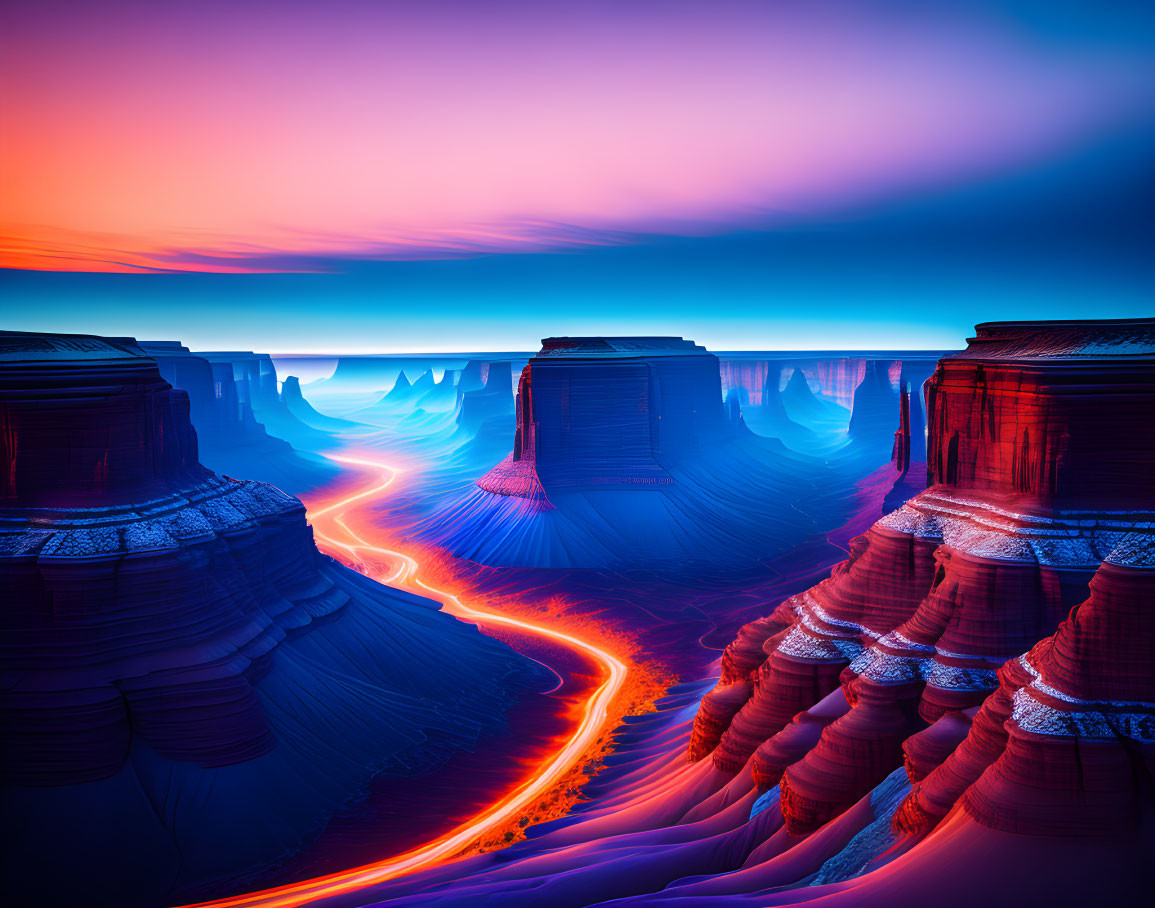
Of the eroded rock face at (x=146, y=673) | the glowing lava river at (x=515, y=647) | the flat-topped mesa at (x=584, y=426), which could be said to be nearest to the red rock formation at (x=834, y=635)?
the glowing lava river at (x=515, y=647)

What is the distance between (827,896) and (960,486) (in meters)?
11.3

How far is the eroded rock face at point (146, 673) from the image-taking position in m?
17.2

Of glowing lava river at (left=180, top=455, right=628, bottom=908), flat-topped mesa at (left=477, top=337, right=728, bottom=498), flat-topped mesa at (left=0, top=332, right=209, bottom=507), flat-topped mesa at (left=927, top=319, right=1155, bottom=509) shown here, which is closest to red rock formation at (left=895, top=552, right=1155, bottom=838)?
flat-topped mesa at (left=927, top=319, right=1155, bottom=509)

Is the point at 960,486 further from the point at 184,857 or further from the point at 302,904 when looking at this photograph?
the point at 184,857

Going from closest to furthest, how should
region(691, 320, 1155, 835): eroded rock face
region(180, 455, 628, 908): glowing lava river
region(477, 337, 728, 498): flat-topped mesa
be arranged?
region(691, 320, 1155, 835): eroded rock face < region(180, 455, 628, 908): glowing lava river < region(477, 337, 728, 498): flat-topped mesa

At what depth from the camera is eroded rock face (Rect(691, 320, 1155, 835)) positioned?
45.6ft

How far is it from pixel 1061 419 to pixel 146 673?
73.9 ft

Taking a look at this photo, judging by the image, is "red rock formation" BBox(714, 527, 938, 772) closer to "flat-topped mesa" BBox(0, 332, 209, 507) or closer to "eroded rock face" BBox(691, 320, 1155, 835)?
"eroded rock face" BBox(691, 320, 1155, 835)

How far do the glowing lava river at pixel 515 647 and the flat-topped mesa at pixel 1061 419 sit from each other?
14.5 meters

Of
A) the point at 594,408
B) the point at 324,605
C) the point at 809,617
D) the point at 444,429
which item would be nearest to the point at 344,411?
the point at 444,429

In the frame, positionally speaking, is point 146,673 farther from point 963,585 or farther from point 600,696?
point 963,585

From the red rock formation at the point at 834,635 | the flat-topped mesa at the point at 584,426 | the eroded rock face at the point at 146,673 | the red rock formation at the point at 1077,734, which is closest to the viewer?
the red rock formation at the point at 1077,734

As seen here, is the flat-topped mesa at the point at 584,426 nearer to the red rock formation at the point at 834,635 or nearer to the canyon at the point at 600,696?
the canyon at the point at 600,696

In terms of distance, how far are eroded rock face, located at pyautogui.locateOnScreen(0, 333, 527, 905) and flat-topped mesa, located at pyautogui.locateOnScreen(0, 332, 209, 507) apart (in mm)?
45
